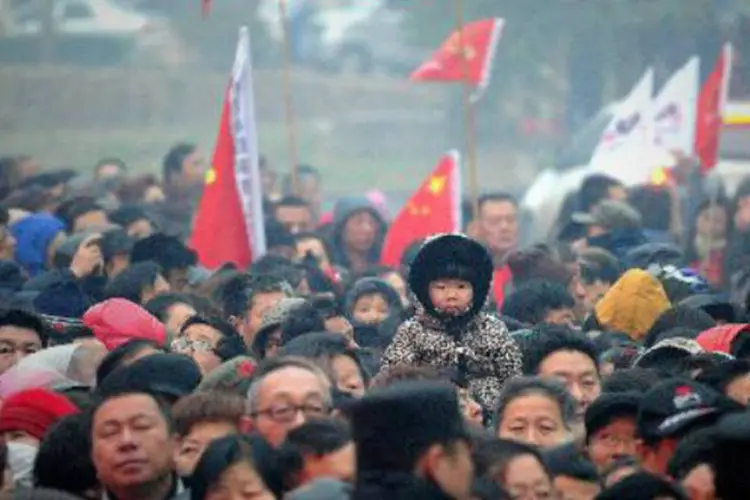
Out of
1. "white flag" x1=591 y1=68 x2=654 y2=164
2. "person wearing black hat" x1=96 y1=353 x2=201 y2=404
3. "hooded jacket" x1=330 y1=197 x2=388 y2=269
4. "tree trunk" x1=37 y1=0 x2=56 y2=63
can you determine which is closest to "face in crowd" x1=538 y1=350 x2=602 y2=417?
"person wearing black hat" x1=96 y1=353 x2=201 y2=404

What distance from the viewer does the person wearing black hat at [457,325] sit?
1193 cm

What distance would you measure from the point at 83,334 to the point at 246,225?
4681 millimetres

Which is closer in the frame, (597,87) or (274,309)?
(274,309)

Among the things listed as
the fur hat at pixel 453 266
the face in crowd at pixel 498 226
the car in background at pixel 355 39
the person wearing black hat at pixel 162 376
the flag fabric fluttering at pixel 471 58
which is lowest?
the person wearing black hat at pixel 162 376

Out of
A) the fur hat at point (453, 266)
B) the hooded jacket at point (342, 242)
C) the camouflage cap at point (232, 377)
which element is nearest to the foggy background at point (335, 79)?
the hooded jacket at point (342, 242)

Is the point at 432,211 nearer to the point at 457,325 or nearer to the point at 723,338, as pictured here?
the point at 723,338

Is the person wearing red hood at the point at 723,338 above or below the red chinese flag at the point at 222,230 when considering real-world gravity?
below

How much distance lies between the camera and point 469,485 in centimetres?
866

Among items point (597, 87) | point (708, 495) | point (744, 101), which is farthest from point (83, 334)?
point (597, 87)

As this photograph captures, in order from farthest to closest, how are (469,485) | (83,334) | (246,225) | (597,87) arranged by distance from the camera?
(597,87), (246,225), (83,334), (469,485)

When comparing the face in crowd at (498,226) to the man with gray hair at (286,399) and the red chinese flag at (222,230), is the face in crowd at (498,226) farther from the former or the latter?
the man with gray hair at (286,399)

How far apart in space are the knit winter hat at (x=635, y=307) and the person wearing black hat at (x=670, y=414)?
12.1 feet

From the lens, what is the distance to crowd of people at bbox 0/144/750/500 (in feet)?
29.7

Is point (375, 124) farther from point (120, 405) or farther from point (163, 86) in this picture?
point (120, 405)
